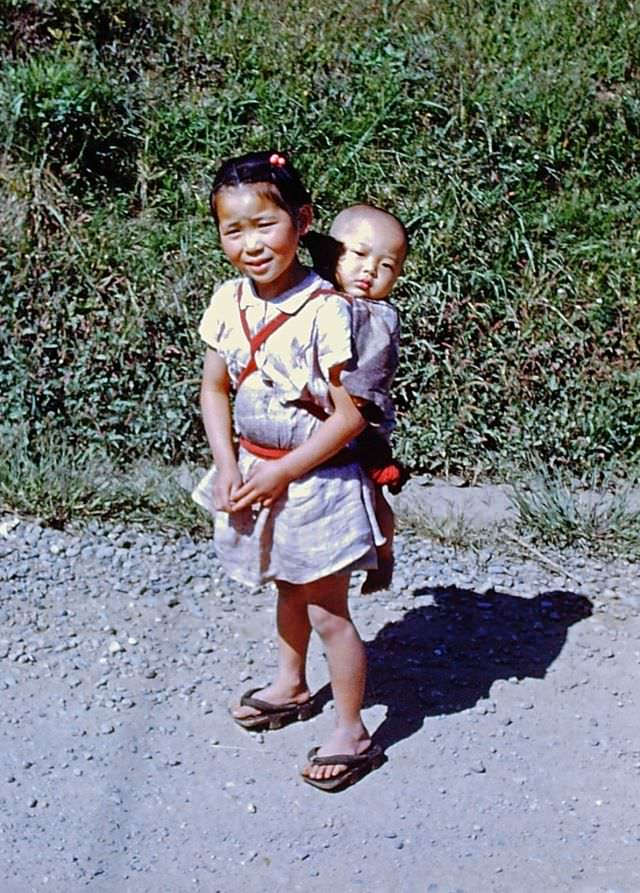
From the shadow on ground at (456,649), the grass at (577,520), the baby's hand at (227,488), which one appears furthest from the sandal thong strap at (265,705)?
the grass at (577,520)

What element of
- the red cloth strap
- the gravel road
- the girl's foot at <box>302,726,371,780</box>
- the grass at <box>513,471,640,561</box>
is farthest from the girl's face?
the grass at <box>513,471,640,561</box>

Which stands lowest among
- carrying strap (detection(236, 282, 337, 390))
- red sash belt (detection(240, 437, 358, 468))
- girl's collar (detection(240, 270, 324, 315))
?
red sash belt (detection(240, 437, 358, 468))

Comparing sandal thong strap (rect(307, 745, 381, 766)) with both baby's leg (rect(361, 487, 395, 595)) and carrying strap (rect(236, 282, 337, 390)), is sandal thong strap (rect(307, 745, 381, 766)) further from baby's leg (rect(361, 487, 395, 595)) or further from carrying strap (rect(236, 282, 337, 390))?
carrying strap (rect(236, 282, 337, 390))

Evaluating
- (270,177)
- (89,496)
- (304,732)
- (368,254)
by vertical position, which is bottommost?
(304,732)

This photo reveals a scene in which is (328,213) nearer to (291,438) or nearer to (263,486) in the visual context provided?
(291,438)

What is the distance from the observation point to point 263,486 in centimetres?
356

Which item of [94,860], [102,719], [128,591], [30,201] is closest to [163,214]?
[30,201]

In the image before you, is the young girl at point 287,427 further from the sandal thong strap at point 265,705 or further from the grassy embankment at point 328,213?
the grassy embankment at point 328,213

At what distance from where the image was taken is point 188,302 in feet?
19.7

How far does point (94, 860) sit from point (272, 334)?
1.37 m

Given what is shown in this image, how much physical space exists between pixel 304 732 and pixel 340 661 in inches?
15.9

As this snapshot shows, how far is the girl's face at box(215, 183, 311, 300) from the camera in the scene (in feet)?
11.4

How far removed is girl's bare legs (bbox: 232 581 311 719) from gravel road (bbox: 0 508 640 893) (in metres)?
0.09

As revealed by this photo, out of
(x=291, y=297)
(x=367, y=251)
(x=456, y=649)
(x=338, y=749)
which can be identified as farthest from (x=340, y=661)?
(x=367, y=251)
